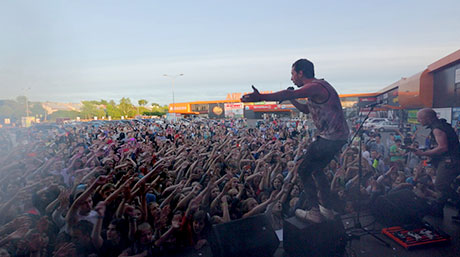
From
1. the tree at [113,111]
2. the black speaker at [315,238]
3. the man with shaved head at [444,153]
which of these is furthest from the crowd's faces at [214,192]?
the tree at [113,111]

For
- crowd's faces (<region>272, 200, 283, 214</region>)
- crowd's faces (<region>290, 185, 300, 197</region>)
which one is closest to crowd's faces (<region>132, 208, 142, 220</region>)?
crowd's faces (<region>272, 200, 283, 214</region>)

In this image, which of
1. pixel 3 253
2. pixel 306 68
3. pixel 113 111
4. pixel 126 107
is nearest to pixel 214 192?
pixel 306 68

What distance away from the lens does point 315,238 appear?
2977 mm

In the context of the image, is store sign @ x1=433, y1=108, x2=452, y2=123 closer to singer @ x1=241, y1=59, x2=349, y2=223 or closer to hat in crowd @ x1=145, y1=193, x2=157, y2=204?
singer @ x1=241, y1=59, x2=349, y2=223

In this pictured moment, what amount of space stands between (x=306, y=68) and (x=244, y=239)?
72.9 inches

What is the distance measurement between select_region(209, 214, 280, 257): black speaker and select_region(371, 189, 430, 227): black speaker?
1.85m

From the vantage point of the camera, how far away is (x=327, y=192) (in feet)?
10.2

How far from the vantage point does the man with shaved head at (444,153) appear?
3.99m

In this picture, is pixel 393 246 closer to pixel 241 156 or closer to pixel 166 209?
pixel 166 209

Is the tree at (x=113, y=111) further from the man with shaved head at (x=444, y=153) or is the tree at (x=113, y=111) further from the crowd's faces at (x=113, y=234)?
the man with shaved head at (x=444, y=153)

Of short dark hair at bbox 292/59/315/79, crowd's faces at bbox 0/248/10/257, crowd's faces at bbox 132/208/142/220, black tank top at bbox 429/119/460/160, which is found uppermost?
short dark hair at bbox 292/59/315/79

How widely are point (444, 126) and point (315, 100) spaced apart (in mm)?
2544

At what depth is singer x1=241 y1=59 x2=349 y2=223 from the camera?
2.75 m

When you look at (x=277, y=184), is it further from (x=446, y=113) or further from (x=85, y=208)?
(x=446, y=113)
